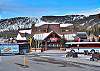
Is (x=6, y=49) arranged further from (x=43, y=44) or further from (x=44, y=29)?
(x=44, y=29)

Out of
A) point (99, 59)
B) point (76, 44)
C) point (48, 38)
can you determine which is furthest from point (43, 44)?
point (99, 59)

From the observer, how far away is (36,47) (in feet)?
375

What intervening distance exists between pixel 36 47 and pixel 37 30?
3891 cm

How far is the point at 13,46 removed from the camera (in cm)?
8244

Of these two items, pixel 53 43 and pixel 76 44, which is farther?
pixel 53 43

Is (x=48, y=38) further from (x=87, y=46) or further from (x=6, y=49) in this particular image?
(x=6, y=49)

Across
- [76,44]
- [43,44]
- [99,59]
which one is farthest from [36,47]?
[99,59]

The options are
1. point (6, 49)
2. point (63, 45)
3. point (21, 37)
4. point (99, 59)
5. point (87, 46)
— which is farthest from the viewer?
point (21, 37)

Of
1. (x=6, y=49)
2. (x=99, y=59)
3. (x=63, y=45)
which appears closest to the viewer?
(x=99, y=59)

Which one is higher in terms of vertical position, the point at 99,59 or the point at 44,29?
the point at 44,29

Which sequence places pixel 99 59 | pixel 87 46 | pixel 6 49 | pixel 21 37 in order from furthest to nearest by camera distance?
pixel 21 37 → pixel 87 46 → pixel 6 49 → pixel 99 59

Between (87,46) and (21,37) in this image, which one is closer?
(87,46)

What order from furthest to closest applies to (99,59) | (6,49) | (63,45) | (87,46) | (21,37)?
1. (21,37)
2. (63,45)
3. (87,46)
4. (6,49)
5. (99,59)

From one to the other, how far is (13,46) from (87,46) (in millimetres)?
22172
